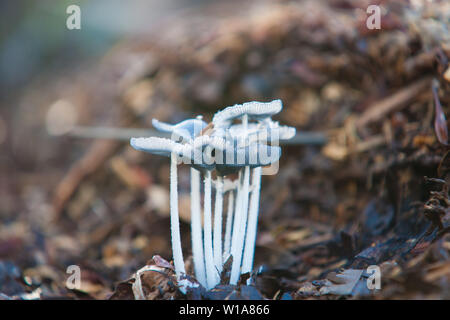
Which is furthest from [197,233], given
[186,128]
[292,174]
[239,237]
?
[292,174]

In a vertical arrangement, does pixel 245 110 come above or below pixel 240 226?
above

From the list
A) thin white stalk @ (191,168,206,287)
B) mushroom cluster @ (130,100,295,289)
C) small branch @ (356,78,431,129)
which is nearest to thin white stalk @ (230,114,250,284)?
mushroom cluster @ (130,100,295,289)

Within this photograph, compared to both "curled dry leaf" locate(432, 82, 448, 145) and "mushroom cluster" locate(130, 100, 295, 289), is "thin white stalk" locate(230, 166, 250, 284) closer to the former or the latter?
"mushroom cluster" locate(130, 100, 295, 289)

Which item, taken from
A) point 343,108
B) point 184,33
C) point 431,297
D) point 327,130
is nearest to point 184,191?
point 327,130

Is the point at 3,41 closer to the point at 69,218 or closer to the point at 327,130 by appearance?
the point at 69,218

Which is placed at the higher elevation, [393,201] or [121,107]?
[121,107]

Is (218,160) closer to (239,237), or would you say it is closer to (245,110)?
(245,110)
